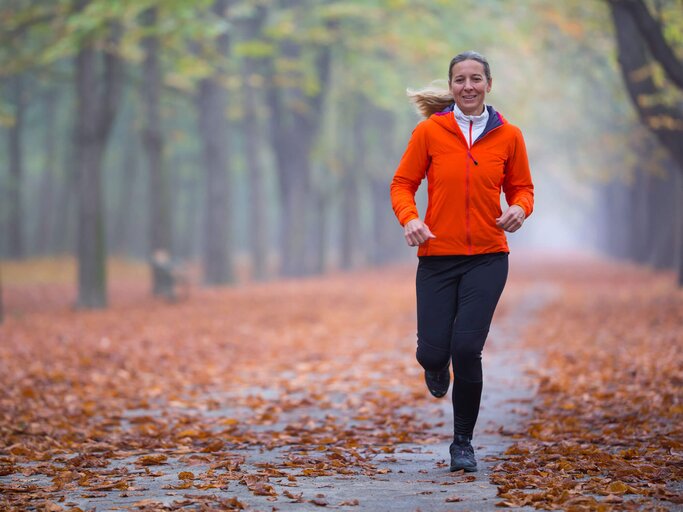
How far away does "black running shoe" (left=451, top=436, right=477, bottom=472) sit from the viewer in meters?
5.45

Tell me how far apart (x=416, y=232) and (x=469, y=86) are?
0.89 m

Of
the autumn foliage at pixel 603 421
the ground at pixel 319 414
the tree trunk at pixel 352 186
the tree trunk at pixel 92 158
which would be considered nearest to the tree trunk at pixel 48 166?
the tree trunk at pixel 352 186

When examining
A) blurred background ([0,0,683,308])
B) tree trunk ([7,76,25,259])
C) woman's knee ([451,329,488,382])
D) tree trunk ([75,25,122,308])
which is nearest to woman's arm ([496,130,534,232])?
woman's knee ([451,329,488,382])

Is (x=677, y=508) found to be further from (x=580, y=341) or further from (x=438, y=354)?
(x=580, y=341)

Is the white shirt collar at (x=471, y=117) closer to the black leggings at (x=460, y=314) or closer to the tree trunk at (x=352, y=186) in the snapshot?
the black leggings at (x=460, y=314)

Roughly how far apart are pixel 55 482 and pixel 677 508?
10.1 feet

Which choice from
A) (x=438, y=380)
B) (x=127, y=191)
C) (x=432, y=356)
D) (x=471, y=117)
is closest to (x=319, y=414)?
(x=438, y=380)

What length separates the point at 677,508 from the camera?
442cm

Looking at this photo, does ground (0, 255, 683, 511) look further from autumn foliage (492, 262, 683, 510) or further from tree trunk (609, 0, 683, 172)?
tree trunk (609, 0, 683, 172)

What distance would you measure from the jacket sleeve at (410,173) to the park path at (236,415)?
1.48 meters

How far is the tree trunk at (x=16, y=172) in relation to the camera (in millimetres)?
32906

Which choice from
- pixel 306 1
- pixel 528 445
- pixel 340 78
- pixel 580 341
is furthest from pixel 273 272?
pixel 528 445

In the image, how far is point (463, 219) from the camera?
5.45 m

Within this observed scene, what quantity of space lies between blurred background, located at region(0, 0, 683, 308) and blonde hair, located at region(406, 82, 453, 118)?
A: 849 centimetres
